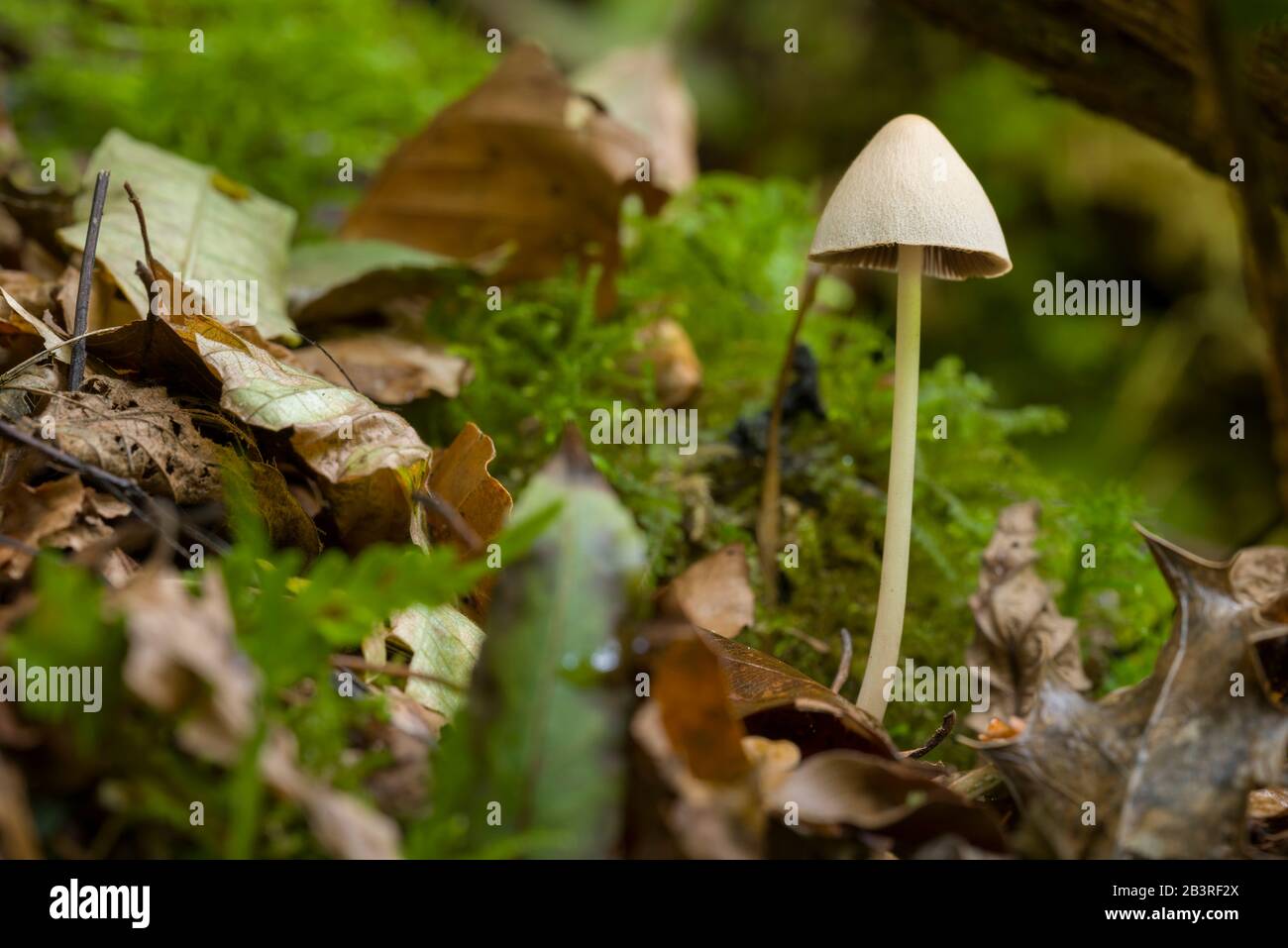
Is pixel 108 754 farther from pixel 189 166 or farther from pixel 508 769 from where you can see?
pixel 189 166

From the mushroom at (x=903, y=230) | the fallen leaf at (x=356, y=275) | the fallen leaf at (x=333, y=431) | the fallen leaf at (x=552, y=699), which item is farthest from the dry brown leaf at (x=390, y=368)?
the fallen leaf at (x=552, y=699)

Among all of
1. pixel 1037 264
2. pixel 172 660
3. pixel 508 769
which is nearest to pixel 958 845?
pixel 508 769

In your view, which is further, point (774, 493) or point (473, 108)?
point (473, 108)

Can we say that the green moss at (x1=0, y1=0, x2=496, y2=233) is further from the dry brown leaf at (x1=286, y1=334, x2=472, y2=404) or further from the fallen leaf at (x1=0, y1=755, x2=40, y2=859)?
the fallen leaf at (x1=0, y1=755, x2=40, y2=859)

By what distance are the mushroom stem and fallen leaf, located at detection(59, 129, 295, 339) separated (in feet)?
3.69

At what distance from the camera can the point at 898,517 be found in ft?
5.50

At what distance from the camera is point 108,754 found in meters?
1.01

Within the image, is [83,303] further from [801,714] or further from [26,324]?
[801,714]

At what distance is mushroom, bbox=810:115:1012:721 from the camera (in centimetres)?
156

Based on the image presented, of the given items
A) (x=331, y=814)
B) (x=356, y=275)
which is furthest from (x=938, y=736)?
(x=356, y=275)

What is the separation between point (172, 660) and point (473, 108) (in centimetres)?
213

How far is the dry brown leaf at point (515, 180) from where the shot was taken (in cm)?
273

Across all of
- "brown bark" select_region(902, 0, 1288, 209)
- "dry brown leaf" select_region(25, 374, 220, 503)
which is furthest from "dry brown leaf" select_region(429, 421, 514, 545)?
"brown bark" select_region(902, 0, 1288, 209)

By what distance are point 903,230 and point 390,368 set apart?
1175 millimetres
